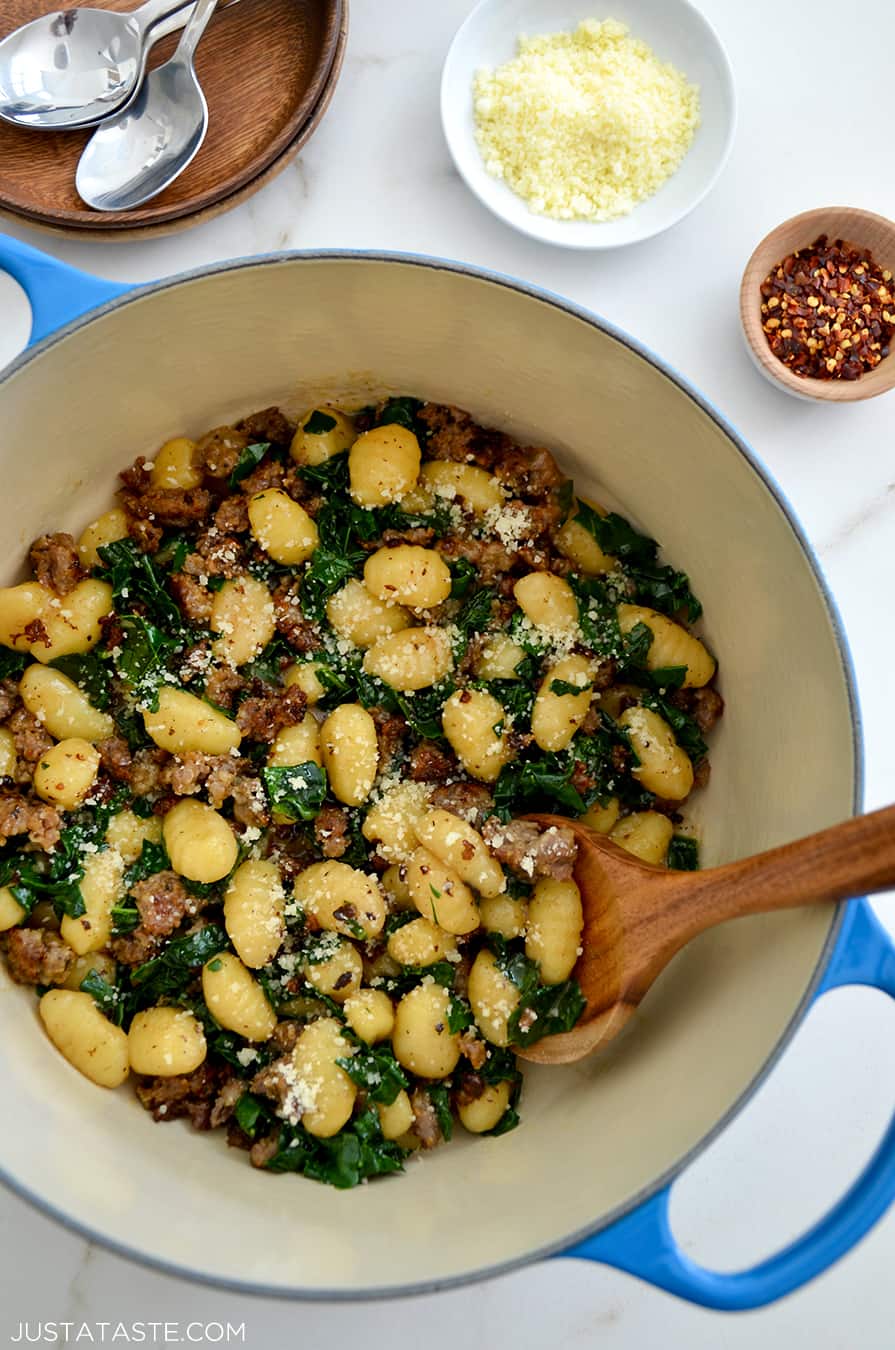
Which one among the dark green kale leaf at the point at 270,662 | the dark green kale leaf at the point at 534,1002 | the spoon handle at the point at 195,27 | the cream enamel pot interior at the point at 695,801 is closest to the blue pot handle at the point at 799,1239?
the cream enamel pot interior at the point at 695,801

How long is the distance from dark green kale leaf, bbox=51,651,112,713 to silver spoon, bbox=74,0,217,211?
0.71 meters

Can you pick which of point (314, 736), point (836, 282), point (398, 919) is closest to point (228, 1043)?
point (398, 919)

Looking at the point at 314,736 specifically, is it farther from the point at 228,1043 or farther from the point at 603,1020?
the point at 603,1020

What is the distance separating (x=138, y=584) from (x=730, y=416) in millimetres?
977

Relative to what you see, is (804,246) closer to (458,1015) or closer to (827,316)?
(827,316)

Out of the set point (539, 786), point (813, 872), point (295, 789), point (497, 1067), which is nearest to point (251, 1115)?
point (497, 1067)

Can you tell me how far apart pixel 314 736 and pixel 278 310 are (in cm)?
60

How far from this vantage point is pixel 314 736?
160 cm

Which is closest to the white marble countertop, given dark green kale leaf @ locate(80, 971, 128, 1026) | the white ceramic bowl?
the white ceramic bowl

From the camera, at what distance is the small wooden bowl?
1.74 m

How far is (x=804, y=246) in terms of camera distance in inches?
71.2

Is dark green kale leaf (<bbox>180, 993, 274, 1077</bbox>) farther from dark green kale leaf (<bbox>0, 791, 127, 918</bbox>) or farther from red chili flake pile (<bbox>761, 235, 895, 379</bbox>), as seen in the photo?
red chili flake pile (<bbox>761, 235, 895, 379</bbox>)

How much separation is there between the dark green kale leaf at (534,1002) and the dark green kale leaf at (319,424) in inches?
31.4

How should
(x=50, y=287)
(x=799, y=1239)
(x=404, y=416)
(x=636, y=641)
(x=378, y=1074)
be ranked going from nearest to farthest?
(x=799, y=1239) < (x=50, y=287) < (x=378, y=1074) < (x=636, y=641) < (x=404, y=416)
